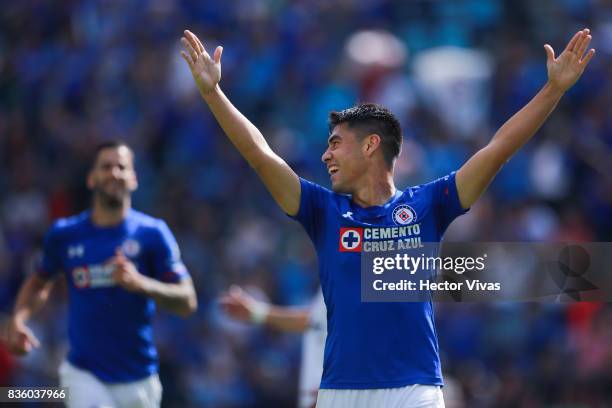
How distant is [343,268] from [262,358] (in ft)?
22.7

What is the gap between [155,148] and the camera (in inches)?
656

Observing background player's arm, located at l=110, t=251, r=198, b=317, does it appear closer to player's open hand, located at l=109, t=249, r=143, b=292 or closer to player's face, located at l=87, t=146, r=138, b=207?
player's open hand, located at l=109, t=249, r=143, b=292

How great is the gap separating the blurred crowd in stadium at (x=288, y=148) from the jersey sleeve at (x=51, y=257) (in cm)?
412

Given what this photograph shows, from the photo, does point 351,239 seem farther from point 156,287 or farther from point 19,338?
point 19,338

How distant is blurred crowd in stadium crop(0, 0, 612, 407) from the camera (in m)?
13.0

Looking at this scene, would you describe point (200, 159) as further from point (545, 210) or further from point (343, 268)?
point (343, 268)

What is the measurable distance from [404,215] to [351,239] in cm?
34

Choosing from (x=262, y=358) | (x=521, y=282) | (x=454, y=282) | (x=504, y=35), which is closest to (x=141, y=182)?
(x=262, y=358)

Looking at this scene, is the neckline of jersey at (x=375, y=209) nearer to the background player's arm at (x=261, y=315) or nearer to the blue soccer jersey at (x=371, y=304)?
the blue soccer jersey at (x=371, y=304)

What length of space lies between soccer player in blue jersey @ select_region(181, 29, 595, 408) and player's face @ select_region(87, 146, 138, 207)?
277cm

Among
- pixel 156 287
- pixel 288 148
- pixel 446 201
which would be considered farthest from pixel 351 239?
pixel 288 148

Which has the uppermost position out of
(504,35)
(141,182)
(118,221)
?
(504,35)

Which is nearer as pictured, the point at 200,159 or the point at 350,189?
the point at 350,189

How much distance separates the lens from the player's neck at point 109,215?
31.4 feet
